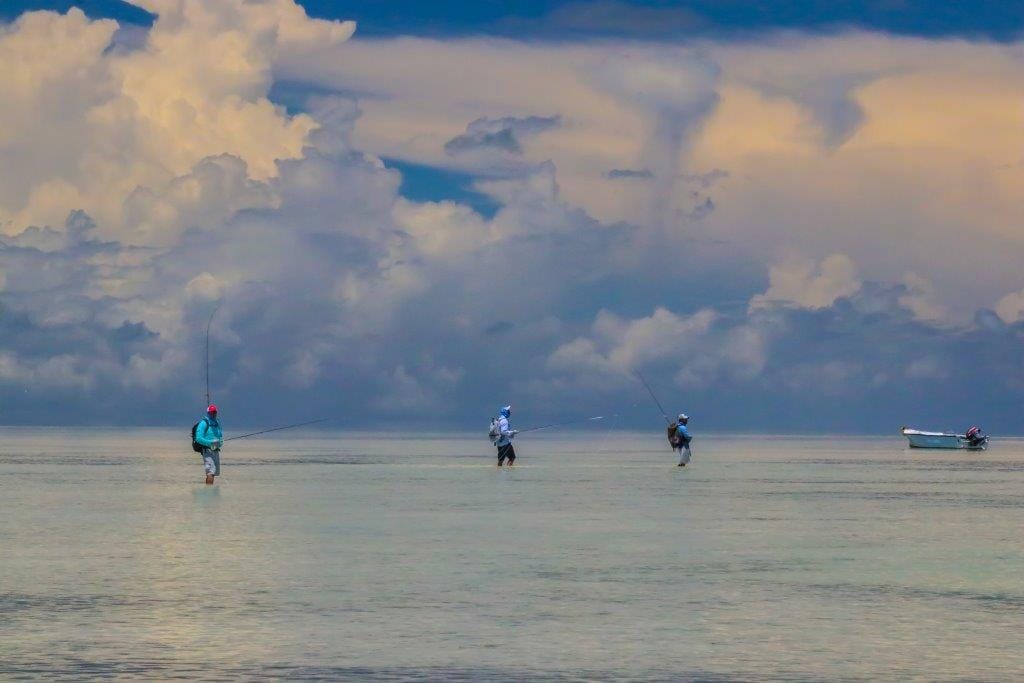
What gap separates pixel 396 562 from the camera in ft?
72.4

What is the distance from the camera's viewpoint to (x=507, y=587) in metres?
19.1

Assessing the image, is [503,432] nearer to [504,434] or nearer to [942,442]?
[504,434]

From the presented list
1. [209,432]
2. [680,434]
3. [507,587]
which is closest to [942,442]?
[680,434]

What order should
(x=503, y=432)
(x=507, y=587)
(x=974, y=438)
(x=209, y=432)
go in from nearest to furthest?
(x=507, y=587)
(x=209, y=432)
(x=503, y=432)
(x=974, y=438)

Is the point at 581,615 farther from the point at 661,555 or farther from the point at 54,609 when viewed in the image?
the point at 661,555

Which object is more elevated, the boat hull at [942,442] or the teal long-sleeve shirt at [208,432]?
the teal long-sleeve shirt at [208,432]

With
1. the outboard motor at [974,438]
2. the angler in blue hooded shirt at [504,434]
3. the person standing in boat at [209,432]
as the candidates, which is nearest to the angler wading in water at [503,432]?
the angler in blue hooded shirt at [504,434]

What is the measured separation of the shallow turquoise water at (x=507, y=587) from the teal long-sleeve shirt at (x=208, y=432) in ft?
8.54

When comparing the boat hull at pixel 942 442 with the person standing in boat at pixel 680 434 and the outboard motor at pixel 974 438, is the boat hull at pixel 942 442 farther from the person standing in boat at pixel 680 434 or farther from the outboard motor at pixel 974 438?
the person standing in boat at pixel 680 434

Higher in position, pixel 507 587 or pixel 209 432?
pixel 209 432

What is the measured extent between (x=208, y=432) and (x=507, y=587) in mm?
23474

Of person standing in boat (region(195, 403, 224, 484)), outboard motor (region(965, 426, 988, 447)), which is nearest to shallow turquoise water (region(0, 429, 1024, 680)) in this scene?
person standing in boat (region(195, 403, 224, 484))

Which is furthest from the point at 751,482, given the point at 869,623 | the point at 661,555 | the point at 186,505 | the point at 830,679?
the point at 830,679

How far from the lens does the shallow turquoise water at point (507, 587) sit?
13742 millimetres
